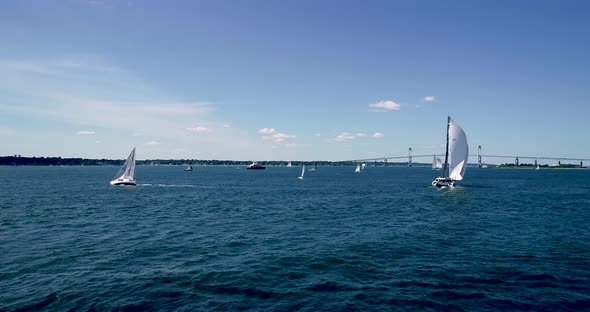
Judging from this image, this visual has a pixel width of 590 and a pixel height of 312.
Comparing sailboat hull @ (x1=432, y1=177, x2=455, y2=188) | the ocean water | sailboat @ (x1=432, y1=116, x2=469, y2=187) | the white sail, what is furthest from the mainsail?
the white sail

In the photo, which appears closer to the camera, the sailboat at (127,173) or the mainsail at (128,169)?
the sailboat at (127,173)

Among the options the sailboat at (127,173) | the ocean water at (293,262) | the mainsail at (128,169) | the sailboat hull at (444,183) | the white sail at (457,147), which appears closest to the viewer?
the ocean water at (293,262)

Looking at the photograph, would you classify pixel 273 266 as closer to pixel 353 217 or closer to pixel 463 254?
pixel 463 254

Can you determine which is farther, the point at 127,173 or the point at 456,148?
the point at 127,173

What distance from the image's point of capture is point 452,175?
355ft

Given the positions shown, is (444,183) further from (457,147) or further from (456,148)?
(457,147)

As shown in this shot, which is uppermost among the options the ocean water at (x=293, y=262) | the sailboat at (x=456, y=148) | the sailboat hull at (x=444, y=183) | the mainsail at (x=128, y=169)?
the sailboat at (x=456, y=148)

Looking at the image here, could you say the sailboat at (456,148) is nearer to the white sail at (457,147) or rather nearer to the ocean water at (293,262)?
the white sail at (457,147)

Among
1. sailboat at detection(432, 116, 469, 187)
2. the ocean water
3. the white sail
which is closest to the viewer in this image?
the ocean water

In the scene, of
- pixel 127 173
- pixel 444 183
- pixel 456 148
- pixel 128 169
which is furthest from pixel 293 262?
pixel 127 173

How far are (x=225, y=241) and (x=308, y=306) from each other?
19121mm

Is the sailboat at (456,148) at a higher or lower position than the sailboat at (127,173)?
higher

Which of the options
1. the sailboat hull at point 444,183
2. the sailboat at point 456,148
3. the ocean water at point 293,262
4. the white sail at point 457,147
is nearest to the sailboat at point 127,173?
the ocean water at point 293,262

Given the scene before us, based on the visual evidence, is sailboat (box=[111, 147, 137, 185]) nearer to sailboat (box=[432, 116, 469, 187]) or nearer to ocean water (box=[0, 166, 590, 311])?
ocean water (box=[0, 166, 590, 311])
